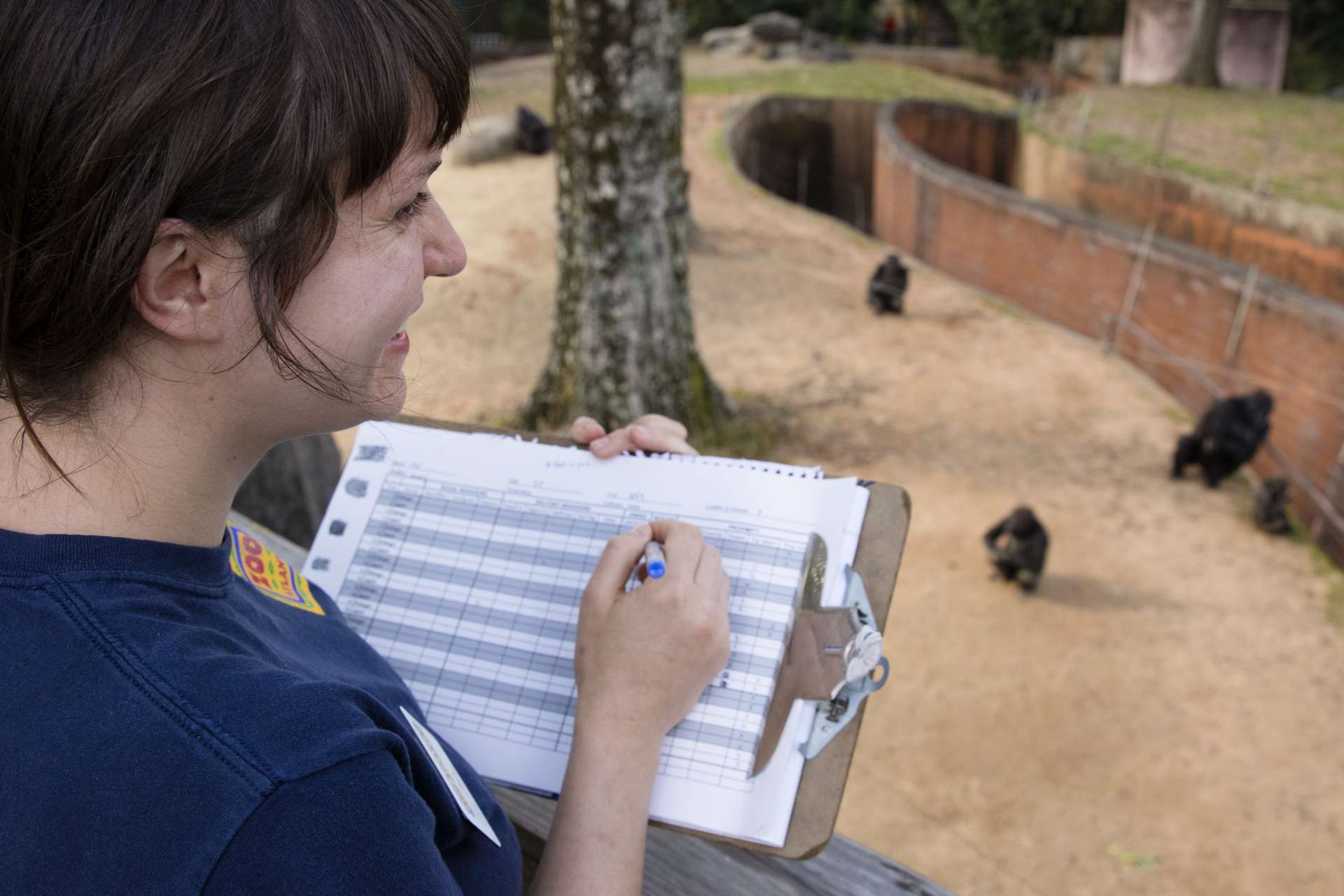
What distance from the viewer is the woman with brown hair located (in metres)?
0.82

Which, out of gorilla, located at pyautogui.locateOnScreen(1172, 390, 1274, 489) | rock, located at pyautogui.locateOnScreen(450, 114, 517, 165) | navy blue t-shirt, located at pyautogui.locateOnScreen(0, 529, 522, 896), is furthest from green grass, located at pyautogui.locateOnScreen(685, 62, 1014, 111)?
navy blue t-shirt, located at pyautogui.locateOnScreen(0, 529, 522, 896)

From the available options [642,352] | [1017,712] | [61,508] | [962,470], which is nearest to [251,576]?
[61,508]

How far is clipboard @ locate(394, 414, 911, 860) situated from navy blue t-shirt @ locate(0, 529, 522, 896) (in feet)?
1.59

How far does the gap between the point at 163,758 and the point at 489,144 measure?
14165 millimetres

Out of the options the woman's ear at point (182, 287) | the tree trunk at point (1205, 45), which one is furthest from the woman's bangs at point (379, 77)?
the tree trunk at point (1205, 45)

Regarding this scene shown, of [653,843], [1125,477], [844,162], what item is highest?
[653,843]

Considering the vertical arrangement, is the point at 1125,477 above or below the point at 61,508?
below

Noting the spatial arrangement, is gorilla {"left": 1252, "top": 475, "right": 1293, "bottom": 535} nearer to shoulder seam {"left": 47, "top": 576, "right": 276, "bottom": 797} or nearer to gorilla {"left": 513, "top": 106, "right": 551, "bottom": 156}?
shoulder seam {"left": 47, "top": 576, "right": 276, "bottom": 797}

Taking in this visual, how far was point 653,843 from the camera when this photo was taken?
57.1 inches

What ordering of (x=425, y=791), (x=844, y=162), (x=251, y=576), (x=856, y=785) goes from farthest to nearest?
(x=844, y=162) < (x=856, y=785) < (x=251, y=576) < (x=425, y=791)

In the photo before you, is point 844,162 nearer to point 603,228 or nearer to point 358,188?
point 603,228

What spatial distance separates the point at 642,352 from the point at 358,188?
528 cm

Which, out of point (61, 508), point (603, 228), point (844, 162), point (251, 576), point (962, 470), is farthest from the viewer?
point (844, 162)

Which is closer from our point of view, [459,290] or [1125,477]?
[1125,477]
